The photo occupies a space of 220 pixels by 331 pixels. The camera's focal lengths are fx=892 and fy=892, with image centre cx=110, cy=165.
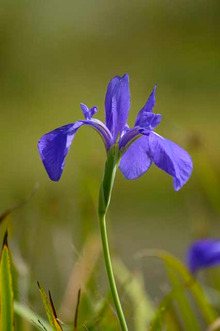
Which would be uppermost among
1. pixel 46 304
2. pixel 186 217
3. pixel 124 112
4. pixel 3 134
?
pixel 124 112

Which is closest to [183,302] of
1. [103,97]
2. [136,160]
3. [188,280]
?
[188,280]

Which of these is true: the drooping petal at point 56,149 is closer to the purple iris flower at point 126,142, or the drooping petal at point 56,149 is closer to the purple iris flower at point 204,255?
the purple iris flower at point 126,142

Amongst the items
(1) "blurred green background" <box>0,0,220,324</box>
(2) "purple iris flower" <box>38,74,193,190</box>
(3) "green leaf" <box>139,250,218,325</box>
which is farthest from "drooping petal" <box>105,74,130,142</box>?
(1) "blurred green background" <box>0,0,220,324</box>

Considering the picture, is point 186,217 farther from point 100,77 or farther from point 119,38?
point 119,38

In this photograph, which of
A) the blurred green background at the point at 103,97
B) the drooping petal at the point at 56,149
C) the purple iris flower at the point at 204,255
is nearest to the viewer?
the drooping petal at the point at 56,149

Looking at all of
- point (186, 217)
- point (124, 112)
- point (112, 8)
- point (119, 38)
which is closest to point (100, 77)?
point (119, 38)

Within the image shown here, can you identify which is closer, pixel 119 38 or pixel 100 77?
pixel 100 77

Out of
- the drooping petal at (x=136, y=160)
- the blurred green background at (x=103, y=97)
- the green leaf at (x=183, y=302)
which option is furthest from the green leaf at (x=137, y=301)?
the drooping petal at (x=136, y=160)
